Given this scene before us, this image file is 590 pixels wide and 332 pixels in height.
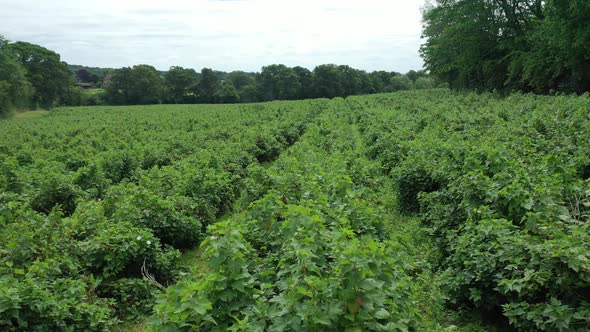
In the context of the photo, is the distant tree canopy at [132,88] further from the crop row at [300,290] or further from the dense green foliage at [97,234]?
the crop row at [300,290]

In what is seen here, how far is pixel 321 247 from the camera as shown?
17.1 ft

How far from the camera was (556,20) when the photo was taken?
26812 millimetres

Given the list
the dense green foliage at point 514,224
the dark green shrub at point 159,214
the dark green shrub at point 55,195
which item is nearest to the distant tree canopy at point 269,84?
the dense green foliage at point 514,224

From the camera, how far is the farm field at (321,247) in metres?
4.40

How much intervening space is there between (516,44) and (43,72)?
73866 mm

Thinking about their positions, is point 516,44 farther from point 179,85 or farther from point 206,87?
point 179,85

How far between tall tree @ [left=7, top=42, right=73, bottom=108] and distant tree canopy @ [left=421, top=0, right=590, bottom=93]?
63116 millimetres

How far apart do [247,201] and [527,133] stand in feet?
26.8

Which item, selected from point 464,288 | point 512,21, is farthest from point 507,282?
point 512,21

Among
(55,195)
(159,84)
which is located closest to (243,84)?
(159,84)

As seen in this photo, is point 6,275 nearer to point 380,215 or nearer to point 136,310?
point 136,310

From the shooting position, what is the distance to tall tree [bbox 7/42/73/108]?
71312 millimetres

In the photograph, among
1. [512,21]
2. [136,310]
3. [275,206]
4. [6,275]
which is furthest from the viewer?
[512,21]

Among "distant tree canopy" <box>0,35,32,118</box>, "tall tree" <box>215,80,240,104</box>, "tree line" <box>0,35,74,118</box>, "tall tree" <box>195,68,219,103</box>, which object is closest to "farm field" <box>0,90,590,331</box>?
"distant tree canopy" <box>0,35,32,118</box>
